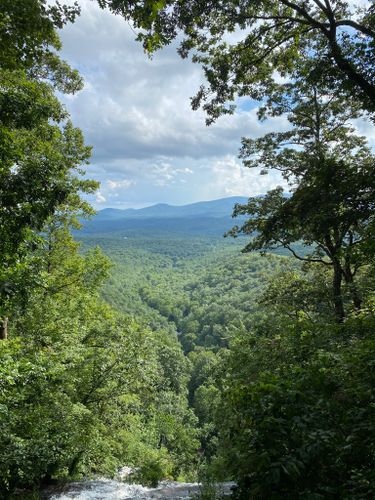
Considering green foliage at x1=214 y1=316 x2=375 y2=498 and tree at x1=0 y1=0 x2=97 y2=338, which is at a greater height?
tree at x1=0 y1=0 x2=97 y2=338

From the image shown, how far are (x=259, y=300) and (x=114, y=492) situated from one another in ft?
34.5

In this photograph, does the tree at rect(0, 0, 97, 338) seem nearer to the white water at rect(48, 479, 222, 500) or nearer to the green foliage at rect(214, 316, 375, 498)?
the green foliage at rect(214, 316, 375, 498)

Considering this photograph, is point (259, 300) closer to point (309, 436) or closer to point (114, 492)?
point (114, 492)

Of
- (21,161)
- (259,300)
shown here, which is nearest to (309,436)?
(21,161)

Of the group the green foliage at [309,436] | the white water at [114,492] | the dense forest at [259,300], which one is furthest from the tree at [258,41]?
the white water at [114,492]

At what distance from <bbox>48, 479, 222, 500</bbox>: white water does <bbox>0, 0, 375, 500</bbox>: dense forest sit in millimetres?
1133

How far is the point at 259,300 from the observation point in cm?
1867

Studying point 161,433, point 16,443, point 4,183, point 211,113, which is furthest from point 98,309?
point 161,433

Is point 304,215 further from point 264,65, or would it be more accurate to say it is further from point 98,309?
point 98,309

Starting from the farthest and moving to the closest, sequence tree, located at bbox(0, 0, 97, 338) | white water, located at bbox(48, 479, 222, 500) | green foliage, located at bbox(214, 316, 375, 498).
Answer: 1. white water, located at bbox(48, 479, 222, 500)
2. tree, located at bbox(0, 0, 97, 338)
3. green foliage, located at bbox(214, 316, 375, 498)

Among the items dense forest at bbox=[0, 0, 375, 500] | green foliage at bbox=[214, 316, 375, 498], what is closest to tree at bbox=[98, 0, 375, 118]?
dense forest at bbox=[0, 0, 375, 500]

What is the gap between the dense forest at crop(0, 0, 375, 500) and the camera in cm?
466

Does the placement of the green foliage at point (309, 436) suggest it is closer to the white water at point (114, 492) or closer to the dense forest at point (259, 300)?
the dense forest at point (259, 300)

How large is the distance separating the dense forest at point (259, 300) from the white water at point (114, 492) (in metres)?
1.13
